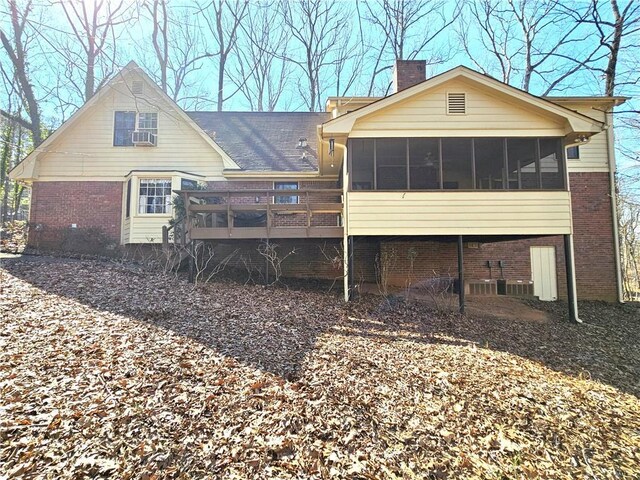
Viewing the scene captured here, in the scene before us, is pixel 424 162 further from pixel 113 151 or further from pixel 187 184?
pixel 113 151

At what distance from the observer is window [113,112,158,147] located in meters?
12.4

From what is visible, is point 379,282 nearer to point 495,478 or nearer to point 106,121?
point 495,478

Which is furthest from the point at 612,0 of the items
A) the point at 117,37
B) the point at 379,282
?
the point at 117,37

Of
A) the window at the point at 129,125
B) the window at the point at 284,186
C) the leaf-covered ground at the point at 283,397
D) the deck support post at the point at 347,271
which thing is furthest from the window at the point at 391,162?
the window at the point at 129,125

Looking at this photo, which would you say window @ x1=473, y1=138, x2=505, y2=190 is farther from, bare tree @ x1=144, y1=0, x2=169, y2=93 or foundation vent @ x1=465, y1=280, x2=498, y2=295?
bare tree @ x1=144, y1=0, x2=169, y2=93

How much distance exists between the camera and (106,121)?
12422 millimetres

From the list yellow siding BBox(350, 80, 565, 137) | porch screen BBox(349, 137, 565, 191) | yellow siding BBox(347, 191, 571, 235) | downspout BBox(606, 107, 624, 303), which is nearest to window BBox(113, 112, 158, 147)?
porch screen BBox(349, 137, 565, 191)

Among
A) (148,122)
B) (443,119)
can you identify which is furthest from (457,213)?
(148,122)

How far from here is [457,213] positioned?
8.69 metres

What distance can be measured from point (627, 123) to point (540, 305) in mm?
8008

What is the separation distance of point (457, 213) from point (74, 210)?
1299 centimetres

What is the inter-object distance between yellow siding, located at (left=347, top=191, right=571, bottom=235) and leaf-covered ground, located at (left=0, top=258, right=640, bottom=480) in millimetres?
2785

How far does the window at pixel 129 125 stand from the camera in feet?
40.8

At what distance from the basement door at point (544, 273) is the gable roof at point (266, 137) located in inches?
344
